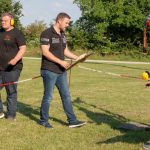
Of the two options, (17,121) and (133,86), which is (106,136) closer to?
(17,121)

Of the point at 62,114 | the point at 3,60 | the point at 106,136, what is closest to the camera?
the point at 106,136

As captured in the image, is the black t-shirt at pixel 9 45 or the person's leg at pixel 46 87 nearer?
the person's leg at pixel 46 87

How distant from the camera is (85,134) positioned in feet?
26.6

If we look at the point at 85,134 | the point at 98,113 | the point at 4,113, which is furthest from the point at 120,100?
the point at 85,134

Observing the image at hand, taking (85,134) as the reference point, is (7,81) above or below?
above

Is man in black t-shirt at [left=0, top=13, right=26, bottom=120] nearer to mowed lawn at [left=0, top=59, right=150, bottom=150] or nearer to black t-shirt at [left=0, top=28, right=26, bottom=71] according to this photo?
black t-shirt at [left=0, top=28, right=26, bottom=71]

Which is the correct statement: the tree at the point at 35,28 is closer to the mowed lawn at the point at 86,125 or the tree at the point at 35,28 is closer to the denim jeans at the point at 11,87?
the mowed lawn at the point at 86,125

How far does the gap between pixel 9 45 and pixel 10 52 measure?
131 millimetres

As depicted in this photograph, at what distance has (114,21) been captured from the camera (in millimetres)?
50531

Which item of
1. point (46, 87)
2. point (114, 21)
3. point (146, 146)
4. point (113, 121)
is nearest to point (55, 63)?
point (46, 87)

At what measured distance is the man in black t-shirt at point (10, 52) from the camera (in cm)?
908

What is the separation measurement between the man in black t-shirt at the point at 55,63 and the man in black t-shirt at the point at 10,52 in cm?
78

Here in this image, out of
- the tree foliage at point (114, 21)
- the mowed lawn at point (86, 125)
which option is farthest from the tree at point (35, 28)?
the mowed lawn at point (86, 125)

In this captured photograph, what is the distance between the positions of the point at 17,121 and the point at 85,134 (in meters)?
1.71
